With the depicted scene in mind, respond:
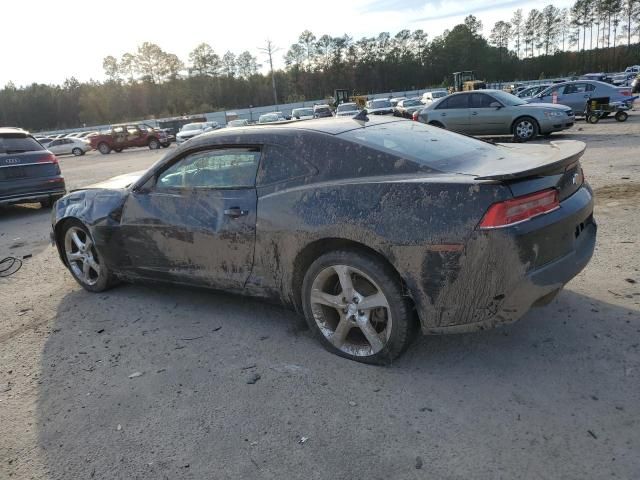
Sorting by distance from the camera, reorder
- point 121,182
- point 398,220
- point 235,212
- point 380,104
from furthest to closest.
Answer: point 380,104 → point 121,182 → point 235,212 → point 398,220

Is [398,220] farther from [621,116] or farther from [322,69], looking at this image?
[322,69]

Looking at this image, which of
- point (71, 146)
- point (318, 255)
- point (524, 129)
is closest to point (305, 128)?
point (318, 255)

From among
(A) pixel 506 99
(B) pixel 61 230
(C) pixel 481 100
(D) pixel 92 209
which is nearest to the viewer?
(D) pixel 92 209

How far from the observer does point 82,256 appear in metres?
4.87

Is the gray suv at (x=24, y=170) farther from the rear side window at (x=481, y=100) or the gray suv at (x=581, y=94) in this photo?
the gray suv at (x=581, y=94)

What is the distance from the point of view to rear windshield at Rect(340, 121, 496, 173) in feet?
10.1

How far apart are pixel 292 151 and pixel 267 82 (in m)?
110

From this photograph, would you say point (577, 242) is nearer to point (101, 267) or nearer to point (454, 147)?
point (454, 147)

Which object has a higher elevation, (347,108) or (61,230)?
(347,108)

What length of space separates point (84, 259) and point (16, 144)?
5964 millimetres

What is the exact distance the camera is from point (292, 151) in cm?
338

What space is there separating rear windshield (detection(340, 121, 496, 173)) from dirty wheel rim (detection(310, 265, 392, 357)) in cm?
81

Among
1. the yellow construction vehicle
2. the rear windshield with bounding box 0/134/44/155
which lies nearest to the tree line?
the yellow construction vehicle

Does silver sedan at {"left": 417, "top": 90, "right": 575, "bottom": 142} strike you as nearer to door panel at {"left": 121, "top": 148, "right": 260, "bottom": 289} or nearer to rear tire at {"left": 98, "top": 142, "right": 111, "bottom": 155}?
door panel at {"left": 121, "top": 148, "right": 260, "bottom": 289}
